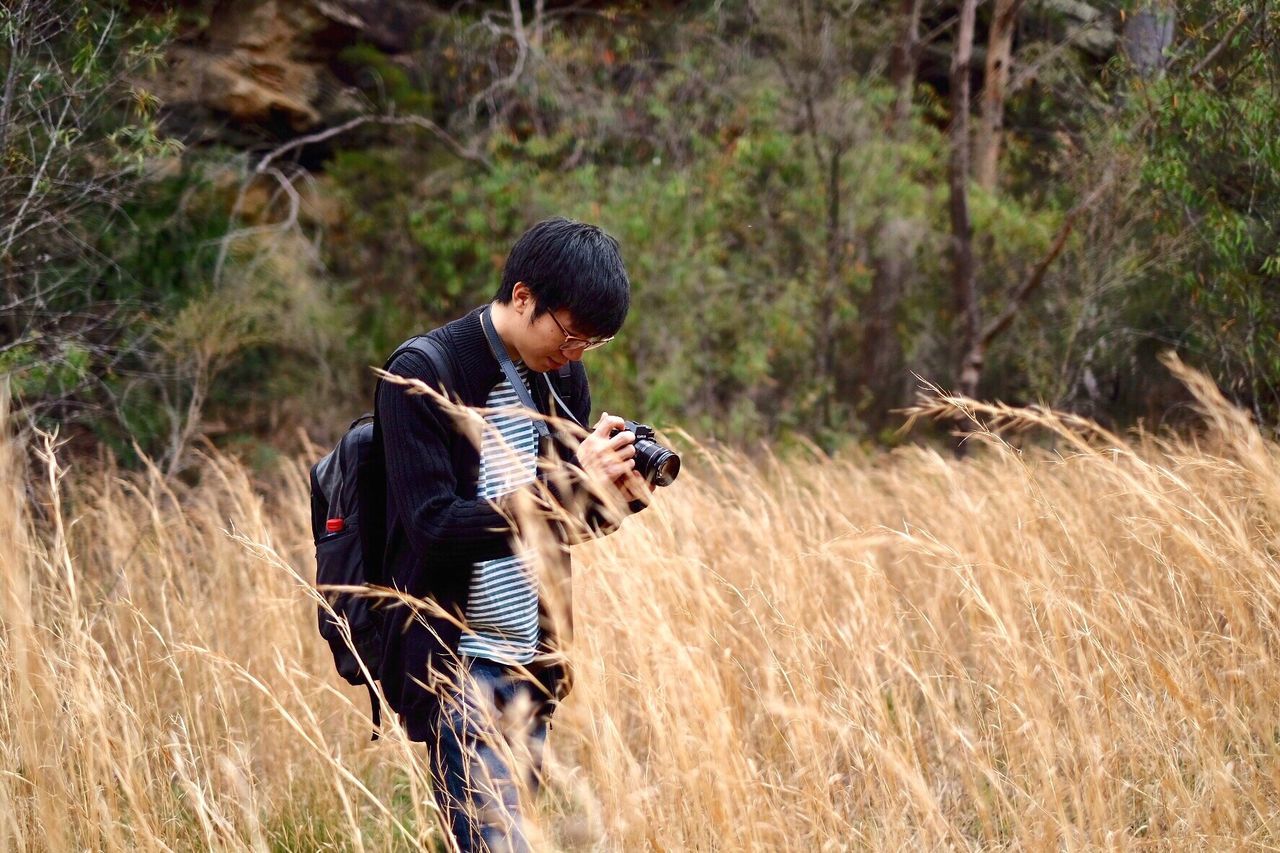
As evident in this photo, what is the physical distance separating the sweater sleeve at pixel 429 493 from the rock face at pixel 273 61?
281 inches

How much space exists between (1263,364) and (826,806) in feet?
14.2

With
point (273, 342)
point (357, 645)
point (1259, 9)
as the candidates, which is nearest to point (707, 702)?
point (357, 645)

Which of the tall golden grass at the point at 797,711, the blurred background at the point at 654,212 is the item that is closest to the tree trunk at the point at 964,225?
the blurred background at the point at 654,212

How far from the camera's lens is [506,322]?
185cm

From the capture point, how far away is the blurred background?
760 cm

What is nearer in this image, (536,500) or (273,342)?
(536,500)

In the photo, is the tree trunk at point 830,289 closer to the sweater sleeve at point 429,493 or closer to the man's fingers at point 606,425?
the man's fingers at point 606,425

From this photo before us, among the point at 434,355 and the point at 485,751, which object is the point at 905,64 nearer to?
the point at 434,355

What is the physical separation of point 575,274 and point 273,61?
27.8 feet

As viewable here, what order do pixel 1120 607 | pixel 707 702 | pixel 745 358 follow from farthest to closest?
pixel 745 358
pixel 1120 607
pixel 707 702

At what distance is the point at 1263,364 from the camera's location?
16.3 feet

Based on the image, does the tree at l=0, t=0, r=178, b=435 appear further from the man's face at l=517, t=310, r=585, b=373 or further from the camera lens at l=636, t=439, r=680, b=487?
the camera lens at l=636, t=439, r=680, b=487

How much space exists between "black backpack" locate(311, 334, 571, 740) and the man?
60 mm

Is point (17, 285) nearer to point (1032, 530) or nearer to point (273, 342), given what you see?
point (273, 342)
